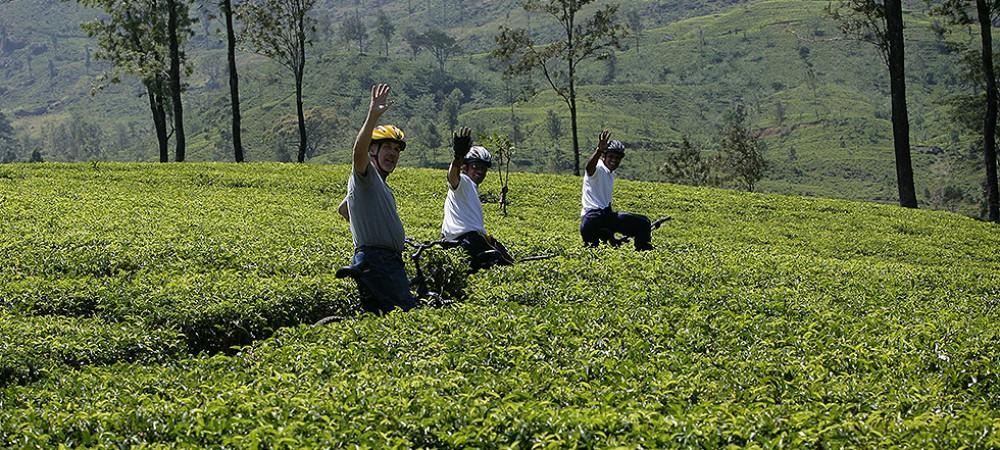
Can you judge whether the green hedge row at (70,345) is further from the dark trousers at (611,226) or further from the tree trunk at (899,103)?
the tree trunk at (899,103)

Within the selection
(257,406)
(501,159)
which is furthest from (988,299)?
(501,159)

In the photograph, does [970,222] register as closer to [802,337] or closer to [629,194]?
[629,194]

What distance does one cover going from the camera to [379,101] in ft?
27.7

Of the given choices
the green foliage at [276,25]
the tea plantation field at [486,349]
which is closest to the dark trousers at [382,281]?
the tea plantation field at [486,349]

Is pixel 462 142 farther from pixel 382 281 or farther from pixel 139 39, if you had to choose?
pixel 139 39

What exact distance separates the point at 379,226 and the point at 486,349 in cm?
212

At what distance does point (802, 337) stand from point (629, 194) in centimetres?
2199

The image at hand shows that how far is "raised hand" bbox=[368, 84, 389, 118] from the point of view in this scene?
8219 millimetres

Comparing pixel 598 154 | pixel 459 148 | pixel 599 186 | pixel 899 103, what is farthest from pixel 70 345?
pixel 899 103

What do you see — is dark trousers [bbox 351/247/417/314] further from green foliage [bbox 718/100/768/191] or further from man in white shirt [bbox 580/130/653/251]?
green foliage [bbox 718/100/768/191]

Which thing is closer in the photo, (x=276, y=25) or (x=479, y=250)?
(x=479, y=250)

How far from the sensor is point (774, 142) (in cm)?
18975

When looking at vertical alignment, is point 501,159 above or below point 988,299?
above

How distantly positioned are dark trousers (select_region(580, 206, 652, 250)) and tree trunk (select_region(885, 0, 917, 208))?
20003 mm
